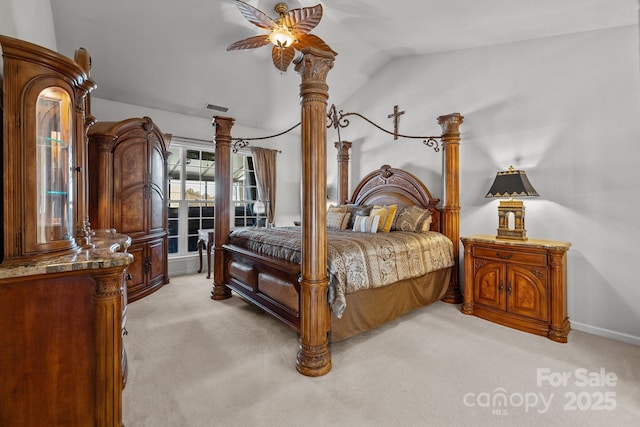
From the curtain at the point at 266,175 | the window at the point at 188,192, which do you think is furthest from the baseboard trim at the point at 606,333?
the window at the point at 188,192

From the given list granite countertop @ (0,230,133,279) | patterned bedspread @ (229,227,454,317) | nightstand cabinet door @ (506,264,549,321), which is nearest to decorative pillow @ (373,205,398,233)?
patterned bedspread @ (229,227,454,317)

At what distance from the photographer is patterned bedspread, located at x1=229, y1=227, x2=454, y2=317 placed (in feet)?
7.84

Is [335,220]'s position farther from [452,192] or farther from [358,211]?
[452,192]

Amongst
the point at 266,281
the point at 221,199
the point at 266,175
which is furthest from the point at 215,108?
the point at 266,281

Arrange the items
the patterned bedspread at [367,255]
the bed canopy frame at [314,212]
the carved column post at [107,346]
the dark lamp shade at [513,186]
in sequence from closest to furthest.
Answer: the carved column post at [107,346]
the bed canopy frame at [314,212]
the patterned bedspread at [367,255]
the dark lamp shade at [513,186]

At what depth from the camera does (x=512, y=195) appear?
294 centimetres

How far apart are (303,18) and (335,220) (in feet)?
8.19

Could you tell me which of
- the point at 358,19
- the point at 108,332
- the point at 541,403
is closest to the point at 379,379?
the point at 541,403

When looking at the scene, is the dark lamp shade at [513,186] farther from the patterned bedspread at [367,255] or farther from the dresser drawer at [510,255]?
the patterned bedspread at [367,255]

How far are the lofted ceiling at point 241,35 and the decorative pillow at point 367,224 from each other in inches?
88.4

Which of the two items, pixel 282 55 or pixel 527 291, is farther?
pixel 282 55

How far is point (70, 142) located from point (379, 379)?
2.43 m

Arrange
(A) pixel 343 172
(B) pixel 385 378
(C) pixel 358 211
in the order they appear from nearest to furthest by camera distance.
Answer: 1. (B) pixel 385 378
2. (C) pixel 358 211
3. (A) pixel 343 172

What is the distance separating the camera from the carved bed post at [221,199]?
12.3 feet
